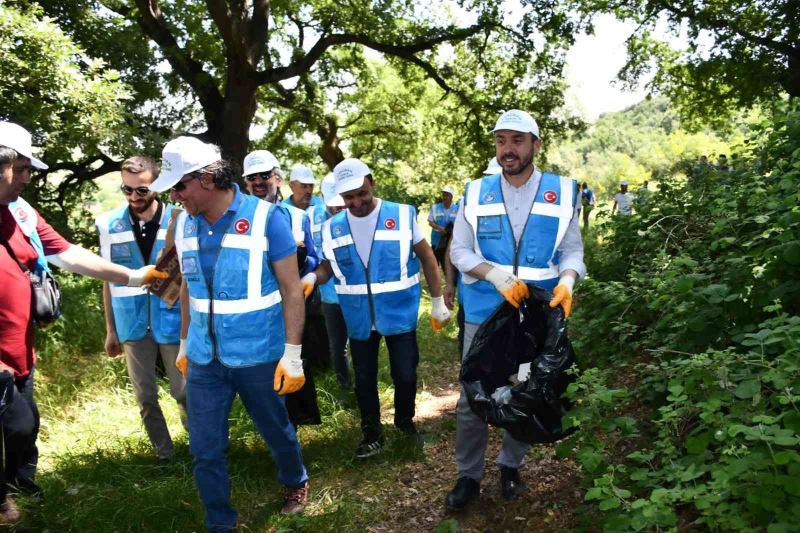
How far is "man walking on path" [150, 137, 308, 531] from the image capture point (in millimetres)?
2869

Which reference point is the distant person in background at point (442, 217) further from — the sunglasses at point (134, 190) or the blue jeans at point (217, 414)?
the blue jeans at point (217, 414)

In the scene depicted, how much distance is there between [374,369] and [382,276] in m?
0.67

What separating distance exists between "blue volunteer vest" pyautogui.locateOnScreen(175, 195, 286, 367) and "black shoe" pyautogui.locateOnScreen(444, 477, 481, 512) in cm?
129

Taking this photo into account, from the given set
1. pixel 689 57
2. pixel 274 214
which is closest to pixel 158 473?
pixel 274 214

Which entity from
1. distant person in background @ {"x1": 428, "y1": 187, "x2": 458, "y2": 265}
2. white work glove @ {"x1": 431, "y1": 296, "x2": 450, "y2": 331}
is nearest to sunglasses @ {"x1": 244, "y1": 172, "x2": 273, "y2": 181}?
white work glove @ {"x1": 431, "y1": 296, "x2": 450, "y2": 331}

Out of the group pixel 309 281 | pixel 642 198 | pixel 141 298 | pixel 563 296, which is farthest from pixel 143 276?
pixel 642 198

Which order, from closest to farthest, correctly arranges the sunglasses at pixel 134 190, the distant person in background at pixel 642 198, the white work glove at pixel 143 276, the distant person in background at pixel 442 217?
the white work glove at pixel 143 276 → the sunglasses at pixel 134 190 → the distant person in background at pixel 642 198 → the distant person in background at pixel 442 217

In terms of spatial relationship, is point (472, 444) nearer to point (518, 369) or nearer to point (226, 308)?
point (518, 369)

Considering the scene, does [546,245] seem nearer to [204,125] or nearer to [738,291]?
[738,291]

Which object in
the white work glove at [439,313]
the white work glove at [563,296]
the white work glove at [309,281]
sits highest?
the white work glove at [563,296]

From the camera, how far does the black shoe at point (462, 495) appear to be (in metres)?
3.27

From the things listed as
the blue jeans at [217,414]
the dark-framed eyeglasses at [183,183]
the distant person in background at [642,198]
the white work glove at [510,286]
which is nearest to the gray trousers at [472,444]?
the white work glove at [510,286]

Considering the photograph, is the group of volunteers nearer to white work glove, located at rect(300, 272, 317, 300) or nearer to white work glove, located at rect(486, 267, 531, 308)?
white work glove, located at rect(486, 267, 531, 308)

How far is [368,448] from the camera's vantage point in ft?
13.5
